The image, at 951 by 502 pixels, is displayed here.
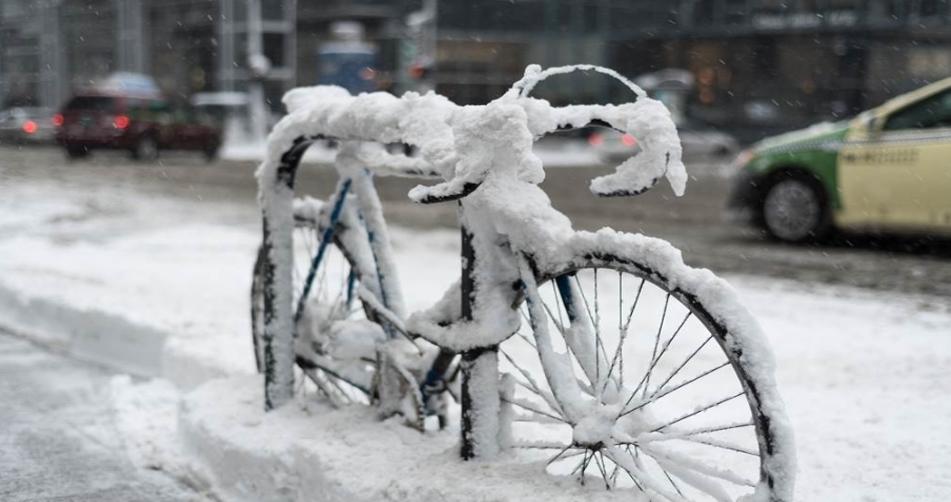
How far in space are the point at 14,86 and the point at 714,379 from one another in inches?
2010

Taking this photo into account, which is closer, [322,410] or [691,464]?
[691,464]

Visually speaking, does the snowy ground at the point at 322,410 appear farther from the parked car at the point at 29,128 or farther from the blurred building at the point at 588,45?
the parked car at the point at 29,128

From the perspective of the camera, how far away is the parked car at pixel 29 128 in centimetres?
2969

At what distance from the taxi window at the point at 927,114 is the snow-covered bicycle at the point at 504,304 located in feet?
20.3

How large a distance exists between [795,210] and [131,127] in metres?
18.0

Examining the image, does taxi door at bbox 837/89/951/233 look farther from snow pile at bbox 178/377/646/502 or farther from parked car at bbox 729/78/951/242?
snow pile at bbox 178/377/646/502

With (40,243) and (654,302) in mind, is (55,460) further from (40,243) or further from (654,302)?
(40,243)

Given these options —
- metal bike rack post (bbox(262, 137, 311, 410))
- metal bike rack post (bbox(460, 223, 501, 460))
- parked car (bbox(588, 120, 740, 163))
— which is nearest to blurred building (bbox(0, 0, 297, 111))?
parked car (bbox(588, 120, 740, 163))

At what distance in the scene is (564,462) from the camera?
3.60 m

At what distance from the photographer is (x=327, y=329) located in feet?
13.5

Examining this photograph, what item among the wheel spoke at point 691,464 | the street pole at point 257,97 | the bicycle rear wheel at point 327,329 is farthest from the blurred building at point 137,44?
the wheel spoke at point 691,464

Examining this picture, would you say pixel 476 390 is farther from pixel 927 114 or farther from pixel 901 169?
pixel 927 114

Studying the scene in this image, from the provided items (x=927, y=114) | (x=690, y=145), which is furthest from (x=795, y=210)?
(x=690, y=145)

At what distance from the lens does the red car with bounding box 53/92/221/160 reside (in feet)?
80.6
